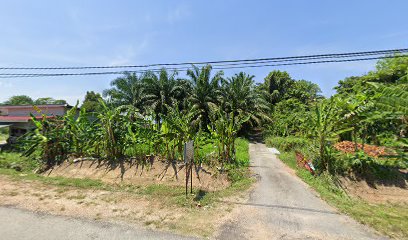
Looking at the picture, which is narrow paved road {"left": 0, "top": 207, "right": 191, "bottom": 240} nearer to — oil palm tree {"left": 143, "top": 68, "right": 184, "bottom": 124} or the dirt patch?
the dirt patch

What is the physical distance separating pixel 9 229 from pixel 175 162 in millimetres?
5029

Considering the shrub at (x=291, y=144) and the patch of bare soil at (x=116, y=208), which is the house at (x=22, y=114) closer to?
the patch of bare soil at (x=116, y=208)

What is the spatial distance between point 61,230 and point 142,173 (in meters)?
3.74

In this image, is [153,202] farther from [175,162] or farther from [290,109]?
[290,109]

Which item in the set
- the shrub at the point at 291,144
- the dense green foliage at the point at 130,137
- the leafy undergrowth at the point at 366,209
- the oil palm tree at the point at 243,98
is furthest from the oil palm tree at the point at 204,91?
the leafy undergrowth at the point at 366,209

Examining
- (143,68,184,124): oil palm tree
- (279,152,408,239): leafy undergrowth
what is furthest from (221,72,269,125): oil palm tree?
(279,152,408,239): leafy undergrowth

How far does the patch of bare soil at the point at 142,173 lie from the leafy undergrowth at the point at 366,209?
3.16 meters

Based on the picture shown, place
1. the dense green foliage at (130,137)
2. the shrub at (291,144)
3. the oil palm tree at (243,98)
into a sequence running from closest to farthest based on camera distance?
the dense green foliage at (130,137) → the shrub at (291,144) → the oil palm tree at (243,98)

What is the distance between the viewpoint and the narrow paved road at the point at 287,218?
4.85 m

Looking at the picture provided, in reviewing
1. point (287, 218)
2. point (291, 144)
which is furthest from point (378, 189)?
point (291, 144)

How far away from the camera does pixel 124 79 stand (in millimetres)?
24734

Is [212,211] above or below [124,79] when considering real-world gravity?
below

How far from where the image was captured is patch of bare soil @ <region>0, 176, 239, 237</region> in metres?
5.33

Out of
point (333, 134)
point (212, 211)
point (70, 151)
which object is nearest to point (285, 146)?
point (333, 134)
